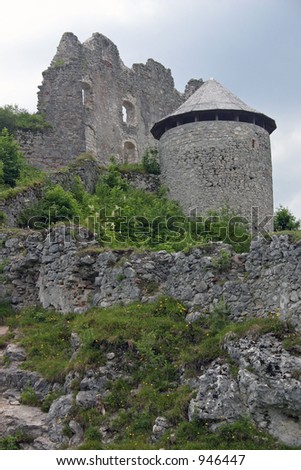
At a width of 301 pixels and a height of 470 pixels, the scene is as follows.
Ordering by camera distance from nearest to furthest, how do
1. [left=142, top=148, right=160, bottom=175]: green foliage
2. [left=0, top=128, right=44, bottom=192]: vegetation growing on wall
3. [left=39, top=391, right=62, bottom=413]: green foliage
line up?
[left=39, top=391, right=62, bottom=413]: green foliage
[left=0, top=128, right=44, bottom=192]: vegetation growing on wall
[left=142, top=148, right=160, bottom=175]: green foliage

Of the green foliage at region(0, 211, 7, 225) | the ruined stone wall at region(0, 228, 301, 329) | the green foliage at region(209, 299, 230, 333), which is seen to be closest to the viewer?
the ruined stone wall at region(0, 228, 301, 329)

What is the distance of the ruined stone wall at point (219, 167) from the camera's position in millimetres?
31734

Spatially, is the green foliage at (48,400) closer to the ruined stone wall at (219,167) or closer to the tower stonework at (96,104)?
the ruined stone wall at (219,167)

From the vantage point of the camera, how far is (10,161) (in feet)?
105

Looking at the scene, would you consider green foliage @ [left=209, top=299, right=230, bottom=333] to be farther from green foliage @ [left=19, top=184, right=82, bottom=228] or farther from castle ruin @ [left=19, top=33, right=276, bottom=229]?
castle ruin @ [left=19, top=33, right=276, bottom=229]

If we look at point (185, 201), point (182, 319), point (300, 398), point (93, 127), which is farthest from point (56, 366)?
point (93, 127)

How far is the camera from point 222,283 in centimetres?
2288

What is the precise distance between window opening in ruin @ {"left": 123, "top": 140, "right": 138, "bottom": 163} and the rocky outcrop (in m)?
22.2

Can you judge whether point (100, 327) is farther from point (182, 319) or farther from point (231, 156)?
point (231, 156)

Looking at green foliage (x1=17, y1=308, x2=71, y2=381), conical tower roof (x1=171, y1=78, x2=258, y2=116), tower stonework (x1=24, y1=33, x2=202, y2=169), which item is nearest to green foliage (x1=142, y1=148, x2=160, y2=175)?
conical tower roof (x1=171, y1=78, x2=258, y2=116)

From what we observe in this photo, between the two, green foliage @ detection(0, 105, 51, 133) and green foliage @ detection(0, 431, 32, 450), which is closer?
green foliage @ detection(0, 431, 32, 450)

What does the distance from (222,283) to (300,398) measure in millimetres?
4856

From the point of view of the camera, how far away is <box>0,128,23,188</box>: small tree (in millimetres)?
31828

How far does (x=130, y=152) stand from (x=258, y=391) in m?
24.3
